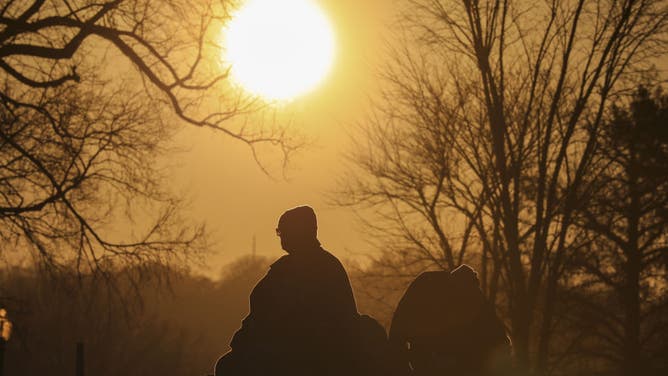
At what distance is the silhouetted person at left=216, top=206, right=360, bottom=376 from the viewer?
639 centimetres

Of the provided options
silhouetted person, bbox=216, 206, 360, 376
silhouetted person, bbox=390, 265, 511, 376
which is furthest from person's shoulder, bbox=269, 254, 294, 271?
silhouetted person, bbox=390, 265, 511, 376

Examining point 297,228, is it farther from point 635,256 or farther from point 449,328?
point 635,256

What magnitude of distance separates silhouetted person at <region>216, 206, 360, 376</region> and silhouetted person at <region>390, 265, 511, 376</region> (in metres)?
1.56

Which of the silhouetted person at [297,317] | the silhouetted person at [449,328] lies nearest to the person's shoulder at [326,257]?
the silhouetted person at [297,317]

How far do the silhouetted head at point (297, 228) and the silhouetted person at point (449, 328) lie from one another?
178 cm

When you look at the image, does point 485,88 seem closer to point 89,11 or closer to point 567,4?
point 567,4

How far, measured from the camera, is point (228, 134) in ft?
52.1

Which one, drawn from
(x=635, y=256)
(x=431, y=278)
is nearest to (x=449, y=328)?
(x=431, y=278)

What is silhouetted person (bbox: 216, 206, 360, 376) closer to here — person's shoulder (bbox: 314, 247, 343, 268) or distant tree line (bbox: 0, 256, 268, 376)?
person's shoulder (bbox: 314, 247, 343, 268)

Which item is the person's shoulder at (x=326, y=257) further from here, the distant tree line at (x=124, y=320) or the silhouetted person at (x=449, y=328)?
the distant tree line at (x=124, y=320)

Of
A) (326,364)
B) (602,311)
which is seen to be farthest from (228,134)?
(602,311)

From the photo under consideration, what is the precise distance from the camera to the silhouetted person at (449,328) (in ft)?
26.9

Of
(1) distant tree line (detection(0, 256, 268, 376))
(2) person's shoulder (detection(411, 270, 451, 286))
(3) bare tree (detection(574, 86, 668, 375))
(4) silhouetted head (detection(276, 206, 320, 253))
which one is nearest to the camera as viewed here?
(4) silhouetted head (detection(276, 206, 320, 253))

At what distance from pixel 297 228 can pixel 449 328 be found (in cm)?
227
